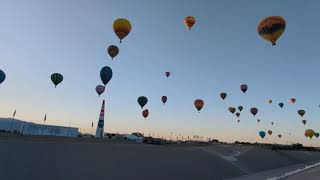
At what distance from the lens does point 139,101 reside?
66188 millimetres

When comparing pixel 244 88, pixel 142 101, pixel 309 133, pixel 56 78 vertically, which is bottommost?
pixel 309 133

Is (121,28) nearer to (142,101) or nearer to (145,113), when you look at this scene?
(142,101)

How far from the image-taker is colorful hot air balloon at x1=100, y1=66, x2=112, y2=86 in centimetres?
5345

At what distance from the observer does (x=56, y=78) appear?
56625 millimetres

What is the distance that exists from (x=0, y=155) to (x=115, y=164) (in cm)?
932

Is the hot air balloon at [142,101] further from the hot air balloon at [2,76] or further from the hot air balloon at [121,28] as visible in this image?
the hot air balloon at [2,76]

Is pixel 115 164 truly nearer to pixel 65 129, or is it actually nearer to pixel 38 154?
pixel 38 154

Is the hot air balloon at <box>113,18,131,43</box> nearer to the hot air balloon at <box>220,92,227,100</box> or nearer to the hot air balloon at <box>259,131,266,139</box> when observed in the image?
the hot air balloon at <box>220,92,227,100</box>

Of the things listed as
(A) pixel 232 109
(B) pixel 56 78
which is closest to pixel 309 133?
(A) pixel 232 109

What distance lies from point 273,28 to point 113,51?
2283 centimetres

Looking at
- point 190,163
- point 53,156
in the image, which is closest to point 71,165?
point 53,156

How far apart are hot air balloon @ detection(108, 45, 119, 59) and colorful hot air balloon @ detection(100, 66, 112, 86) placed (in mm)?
3141

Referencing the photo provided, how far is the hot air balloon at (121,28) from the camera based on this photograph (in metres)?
47.5

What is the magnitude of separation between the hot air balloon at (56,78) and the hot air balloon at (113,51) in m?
10.4
